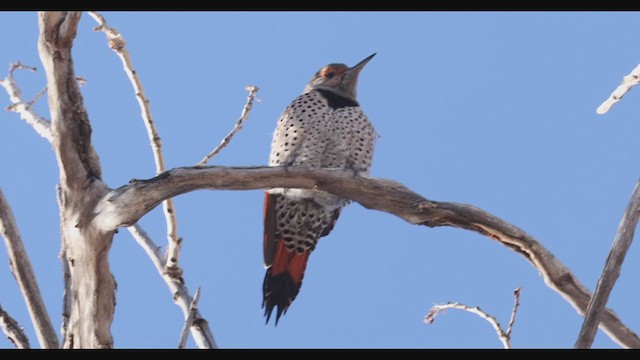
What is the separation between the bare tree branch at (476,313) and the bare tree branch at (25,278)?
5.90ft

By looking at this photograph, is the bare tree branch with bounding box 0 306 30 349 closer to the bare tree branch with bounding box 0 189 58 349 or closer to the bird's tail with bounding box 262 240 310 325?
the bare tree branch with bounding box 0 189 58 349

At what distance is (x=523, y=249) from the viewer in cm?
446

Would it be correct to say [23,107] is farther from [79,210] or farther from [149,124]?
[79,210]

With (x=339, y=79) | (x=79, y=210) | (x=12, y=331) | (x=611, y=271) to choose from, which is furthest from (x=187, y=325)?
(x=339, y=79)

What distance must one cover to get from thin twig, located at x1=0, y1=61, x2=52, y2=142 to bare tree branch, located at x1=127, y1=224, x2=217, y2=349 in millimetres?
649

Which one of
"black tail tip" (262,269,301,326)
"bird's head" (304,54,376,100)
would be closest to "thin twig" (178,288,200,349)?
"black tail tip" (262,269,301,326)

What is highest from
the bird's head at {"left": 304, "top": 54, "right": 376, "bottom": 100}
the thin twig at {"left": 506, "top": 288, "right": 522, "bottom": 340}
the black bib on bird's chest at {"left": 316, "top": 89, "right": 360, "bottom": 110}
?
the bird's head at {"left": 304, "top": 54, "right": 376, "bottom": 100}

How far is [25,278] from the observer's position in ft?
14.3

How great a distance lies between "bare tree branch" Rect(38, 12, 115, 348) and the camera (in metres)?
3.93

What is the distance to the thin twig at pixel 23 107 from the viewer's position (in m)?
4.86

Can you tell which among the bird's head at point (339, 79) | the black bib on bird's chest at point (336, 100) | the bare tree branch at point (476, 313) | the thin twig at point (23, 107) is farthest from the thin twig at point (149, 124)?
the bird's head at point (339, 79)

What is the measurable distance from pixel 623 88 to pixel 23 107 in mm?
3002
